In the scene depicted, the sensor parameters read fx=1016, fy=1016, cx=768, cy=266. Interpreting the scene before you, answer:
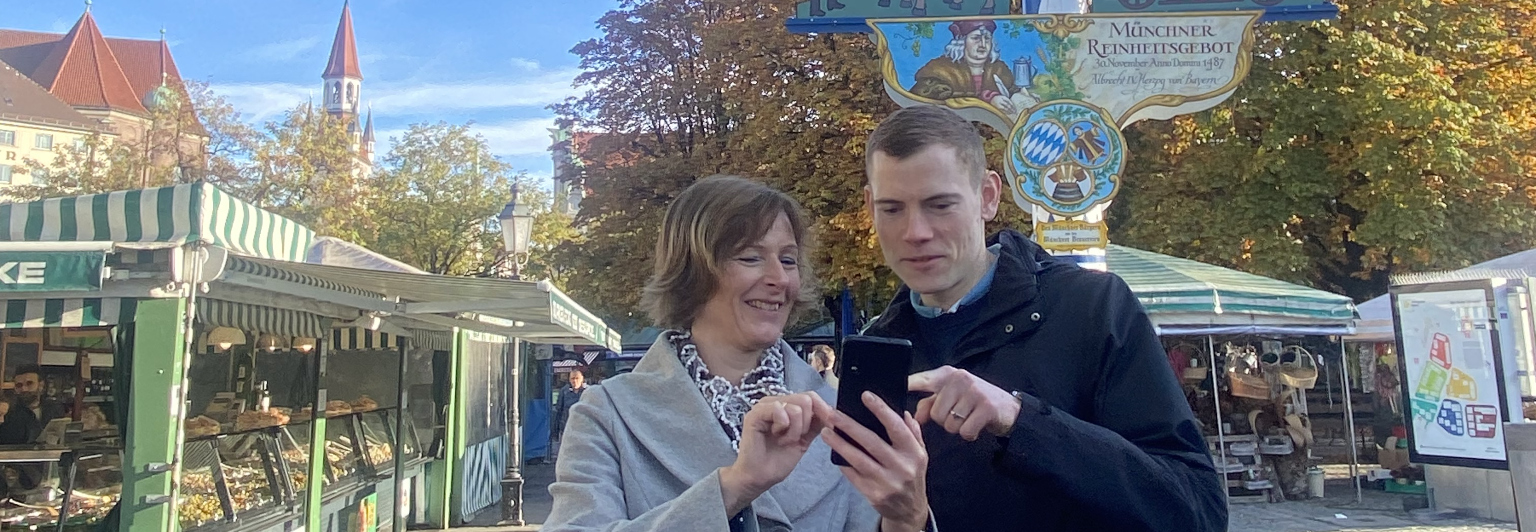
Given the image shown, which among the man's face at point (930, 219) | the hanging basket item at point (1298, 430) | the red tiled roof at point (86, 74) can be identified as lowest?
the hanging basket item at point (1298, 430)

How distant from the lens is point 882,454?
1.31 m

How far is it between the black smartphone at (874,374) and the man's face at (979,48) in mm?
6189

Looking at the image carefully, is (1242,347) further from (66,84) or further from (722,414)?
(66,84)

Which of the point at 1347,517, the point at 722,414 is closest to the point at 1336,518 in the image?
the point at 1347,517

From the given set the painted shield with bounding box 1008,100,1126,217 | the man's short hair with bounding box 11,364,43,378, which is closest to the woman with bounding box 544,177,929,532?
the painted shield with bounding box 1008,100,1126,217

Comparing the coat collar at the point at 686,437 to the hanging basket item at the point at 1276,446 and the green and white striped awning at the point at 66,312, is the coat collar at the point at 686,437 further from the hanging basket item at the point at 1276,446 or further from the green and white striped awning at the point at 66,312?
the hanging basket item at the point at 1276,446

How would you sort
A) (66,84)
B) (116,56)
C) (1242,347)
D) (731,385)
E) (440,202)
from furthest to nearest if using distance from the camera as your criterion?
(116,56), (66,84), (440,202), (1242,347), (731,385)

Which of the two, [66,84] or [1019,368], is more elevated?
[66,84]

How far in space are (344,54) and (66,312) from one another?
12820 cm

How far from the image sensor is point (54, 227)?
5145 mm

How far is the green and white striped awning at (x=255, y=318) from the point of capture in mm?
6055

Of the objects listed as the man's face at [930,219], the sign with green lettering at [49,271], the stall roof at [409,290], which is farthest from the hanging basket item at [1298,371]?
the sign with green lettering at [49,271]

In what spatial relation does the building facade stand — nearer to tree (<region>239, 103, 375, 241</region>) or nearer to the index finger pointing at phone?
tree (<region>239, 103, 375, 241</region>)

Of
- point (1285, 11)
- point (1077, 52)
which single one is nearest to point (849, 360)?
point (1077, 52)
